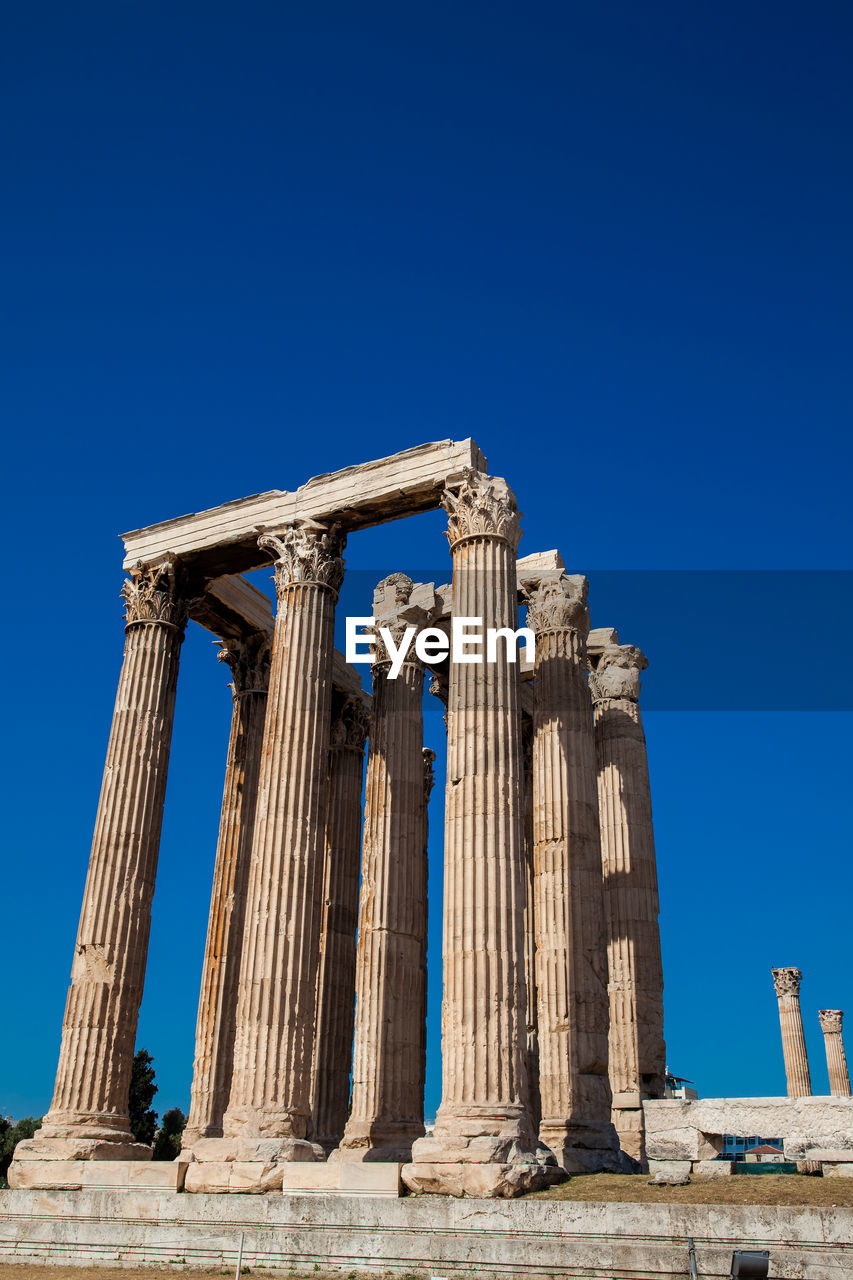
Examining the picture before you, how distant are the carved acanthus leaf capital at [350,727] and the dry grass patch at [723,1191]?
17.7 meters

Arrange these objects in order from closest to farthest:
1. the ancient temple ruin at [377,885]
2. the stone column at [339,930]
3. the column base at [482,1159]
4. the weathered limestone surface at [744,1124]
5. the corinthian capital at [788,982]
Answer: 1. the column base at [482,1159]
2. the ancient temple ruin at [377,885]
3. the weathered limestone surface at [744,1124]
4. the stone column at [339,930]
5. the corinthian capital at [788,982]

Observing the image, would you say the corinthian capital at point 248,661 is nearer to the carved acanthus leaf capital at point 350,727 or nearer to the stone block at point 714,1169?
the carved acanthus leaf capital at point 350,727

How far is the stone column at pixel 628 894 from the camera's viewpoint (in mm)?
29141

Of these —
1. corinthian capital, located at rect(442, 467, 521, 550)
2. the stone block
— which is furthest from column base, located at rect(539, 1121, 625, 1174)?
corinthian capital, located at rect(442, 467, 521, 550)

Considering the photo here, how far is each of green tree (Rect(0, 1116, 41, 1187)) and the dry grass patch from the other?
43.3m

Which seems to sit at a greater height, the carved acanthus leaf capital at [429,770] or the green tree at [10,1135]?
the carved acanthus leaf capital at [429,770]

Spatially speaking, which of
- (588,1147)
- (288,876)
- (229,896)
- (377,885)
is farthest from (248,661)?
(588,1147)

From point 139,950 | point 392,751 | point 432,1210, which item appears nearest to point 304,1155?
point 432,1210

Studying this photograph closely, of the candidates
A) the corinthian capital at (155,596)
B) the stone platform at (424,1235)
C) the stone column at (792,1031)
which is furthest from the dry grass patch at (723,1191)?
the stone column at (792,1031)

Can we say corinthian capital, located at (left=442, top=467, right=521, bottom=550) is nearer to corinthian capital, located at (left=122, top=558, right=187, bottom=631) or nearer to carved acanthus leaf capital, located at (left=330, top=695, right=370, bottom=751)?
corinthian capital, located at (left=122, top=558, right=187, bottom=631)

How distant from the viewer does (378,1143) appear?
26.6 m

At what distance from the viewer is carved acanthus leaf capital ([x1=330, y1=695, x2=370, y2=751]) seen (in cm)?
3612

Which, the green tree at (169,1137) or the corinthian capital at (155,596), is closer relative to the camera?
the corinthian capital at (155,596)

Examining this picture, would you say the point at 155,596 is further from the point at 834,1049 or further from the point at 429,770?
the point at 834,1049
